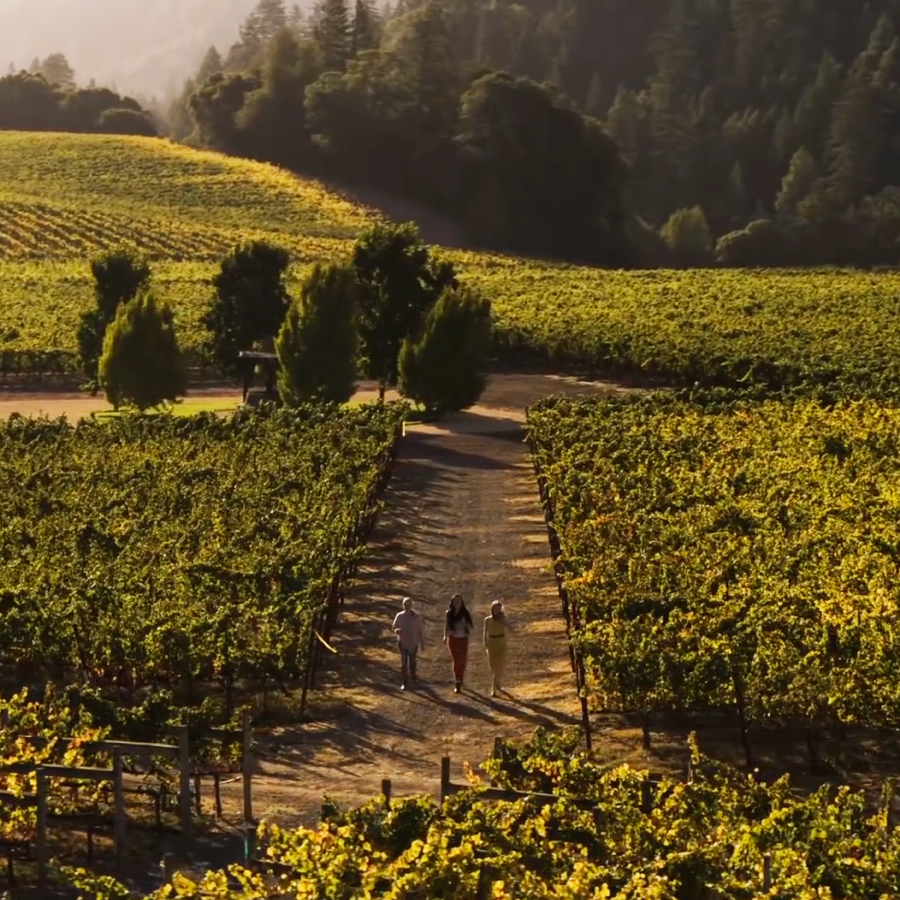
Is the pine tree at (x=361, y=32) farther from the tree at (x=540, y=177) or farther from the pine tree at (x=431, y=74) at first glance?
the tree at (x=540, y=177)

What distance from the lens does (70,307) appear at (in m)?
73.1

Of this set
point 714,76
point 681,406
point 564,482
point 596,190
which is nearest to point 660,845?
point 564,482

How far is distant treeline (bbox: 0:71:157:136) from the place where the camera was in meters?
145

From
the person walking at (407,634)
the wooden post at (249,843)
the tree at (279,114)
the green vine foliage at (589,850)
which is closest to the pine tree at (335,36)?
the tree at (279,114)

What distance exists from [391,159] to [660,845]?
350 ft

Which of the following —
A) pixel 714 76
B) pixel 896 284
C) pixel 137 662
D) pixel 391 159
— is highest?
pixel 714 76

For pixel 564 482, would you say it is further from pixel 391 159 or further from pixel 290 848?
pixel 391 159

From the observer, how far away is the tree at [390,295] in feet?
163

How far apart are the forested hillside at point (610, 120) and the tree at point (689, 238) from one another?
206 mm

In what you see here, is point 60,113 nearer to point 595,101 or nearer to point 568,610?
point 595,101

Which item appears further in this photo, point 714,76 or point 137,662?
point 714,76

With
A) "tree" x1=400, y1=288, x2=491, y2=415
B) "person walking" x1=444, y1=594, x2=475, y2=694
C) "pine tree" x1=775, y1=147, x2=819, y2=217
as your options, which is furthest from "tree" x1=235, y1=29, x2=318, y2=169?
"person walking" x1=444, y1=594, x2=475, y2=694

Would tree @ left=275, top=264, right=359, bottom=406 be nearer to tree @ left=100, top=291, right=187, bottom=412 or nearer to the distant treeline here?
tree @ left=100, top=291, right=187, bottom=412

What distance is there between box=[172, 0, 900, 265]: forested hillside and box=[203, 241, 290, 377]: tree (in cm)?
5971
